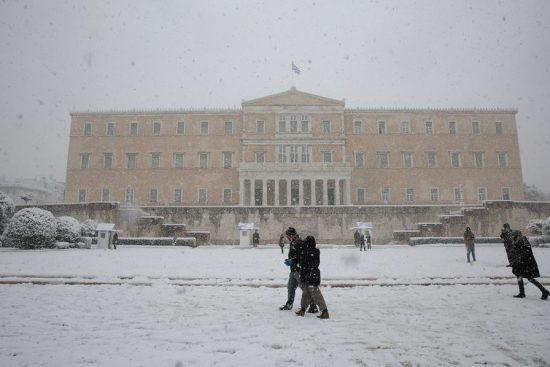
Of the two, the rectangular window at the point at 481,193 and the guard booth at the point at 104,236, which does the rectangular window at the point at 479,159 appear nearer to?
the rectangular window at the point at 481,193

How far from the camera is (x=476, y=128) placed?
45.2 m

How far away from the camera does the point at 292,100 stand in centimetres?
4422

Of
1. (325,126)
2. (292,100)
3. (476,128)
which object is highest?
(292,100)

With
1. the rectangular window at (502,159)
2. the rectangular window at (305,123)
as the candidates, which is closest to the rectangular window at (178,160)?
the rectangular window at (305,123)

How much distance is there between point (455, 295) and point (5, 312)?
27.2 ft

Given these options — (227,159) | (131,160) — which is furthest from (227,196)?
(131,160)

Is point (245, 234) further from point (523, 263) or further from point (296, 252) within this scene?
point (523, 263)

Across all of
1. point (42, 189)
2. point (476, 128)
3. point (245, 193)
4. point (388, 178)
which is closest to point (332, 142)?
point (388, 178)

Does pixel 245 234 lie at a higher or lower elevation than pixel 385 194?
lower

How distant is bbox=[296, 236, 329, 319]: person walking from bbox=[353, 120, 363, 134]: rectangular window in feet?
132

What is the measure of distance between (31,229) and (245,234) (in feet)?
37.3

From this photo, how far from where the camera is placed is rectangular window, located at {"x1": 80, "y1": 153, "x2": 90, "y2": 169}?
4491 centimetres

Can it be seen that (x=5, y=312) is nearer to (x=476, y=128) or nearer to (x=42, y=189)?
(x=476, y=128)

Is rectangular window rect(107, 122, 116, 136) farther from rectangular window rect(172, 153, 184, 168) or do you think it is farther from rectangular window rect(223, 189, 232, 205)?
rectangular window rect(223, 189, 232, 205)
